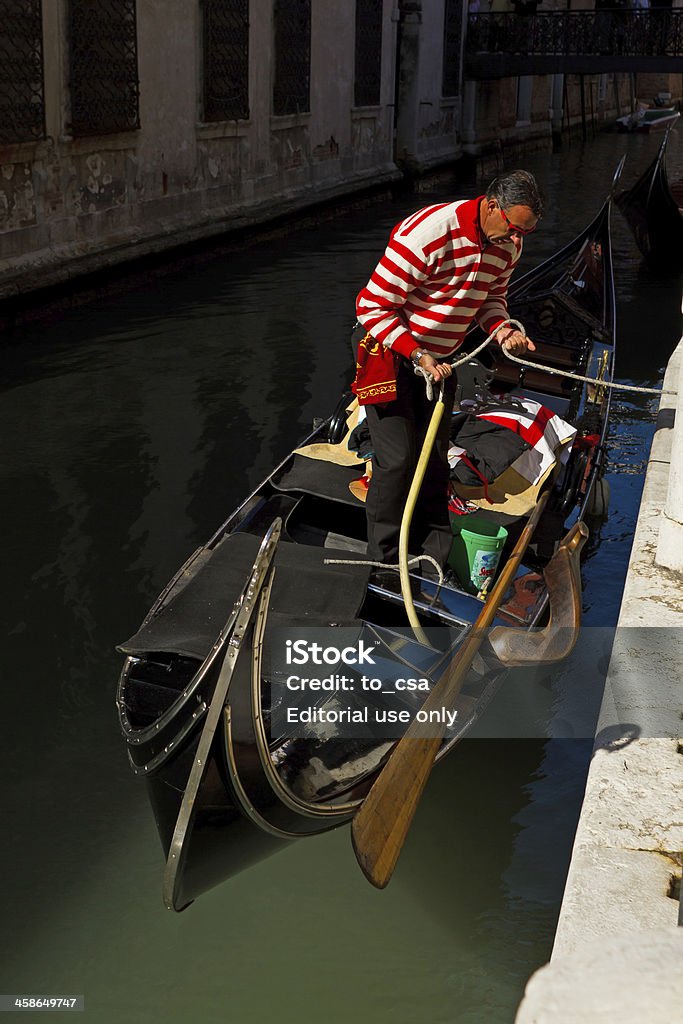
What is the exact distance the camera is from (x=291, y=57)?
10383 mm

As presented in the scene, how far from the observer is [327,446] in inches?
139

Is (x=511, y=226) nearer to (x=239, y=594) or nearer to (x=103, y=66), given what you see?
(x=239, y=594)

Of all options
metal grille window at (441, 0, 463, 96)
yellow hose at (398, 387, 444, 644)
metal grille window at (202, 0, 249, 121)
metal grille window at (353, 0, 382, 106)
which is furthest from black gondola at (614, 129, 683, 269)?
yellow hose at (398, 387, 444, 644)

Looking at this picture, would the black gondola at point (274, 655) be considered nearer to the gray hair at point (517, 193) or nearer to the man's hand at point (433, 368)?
the man's hand at point (433, 368)

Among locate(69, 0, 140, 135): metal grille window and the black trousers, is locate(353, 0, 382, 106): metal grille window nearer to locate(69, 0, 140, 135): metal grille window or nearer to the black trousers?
locate(69, 0, 140, 135): metal grille window

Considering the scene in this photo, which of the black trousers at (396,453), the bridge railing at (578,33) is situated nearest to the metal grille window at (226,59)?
the bridge railing at (578,33)

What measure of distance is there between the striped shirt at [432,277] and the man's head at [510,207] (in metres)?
0.04

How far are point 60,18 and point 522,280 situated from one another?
3.58 metres

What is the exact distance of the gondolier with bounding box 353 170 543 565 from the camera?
269cm

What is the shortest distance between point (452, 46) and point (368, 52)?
9.96ft

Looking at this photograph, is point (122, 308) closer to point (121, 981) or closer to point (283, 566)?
point (283, 566)

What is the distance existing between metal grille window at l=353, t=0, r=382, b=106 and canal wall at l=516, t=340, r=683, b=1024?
Answer: 10.2 meters

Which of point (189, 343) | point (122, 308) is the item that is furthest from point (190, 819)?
point (122, 308)

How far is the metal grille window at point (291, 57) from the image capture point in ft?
33.1
